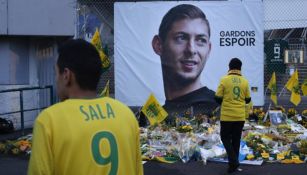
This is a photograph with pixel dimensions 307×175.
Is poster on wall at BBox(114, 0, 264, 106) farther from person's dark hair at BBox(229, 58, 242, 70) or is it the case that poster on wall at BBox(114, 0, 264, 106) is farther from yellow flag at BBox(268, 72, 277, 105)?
person's dark hair at BBox(229, 58, 242, 70)

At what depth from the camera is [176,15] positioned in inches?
506

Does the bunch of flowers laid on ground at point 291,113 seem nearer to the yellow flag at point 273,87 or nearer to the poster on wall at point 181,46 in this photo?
the yellow flag at point 273,87

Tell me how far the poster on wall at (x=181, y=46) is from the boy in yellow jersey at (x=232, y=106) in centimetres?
457

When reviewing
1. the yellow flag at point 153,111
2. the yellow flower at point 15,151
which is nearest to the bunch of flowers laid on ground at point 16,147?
the yellow flower at point 15,151

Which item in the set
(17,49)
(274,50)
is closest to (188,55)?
(274,50)

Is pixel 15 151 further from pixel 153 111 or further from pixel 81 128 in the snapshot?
pixel 81 128

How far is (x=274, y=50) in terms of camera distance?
12.7 metres

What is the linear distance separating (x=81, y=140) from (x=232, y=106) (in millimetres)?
5742

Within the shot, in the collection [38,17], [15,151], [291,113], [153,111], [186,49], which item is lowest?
[15,151]

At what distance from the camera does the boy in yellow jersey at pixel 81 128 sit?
2.40m

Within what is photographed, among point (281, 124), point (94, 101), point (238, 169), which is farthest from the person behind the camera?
point (281, 124)

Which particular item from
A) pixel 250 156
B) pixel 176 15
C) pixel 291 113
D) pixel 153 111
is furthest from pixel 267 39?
pixel 250 156

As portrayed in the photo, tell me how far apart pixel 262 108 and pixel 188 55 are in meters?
2.27

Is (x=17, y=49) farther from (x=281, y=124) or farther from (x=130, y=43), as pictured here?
(x=281, y=124)
